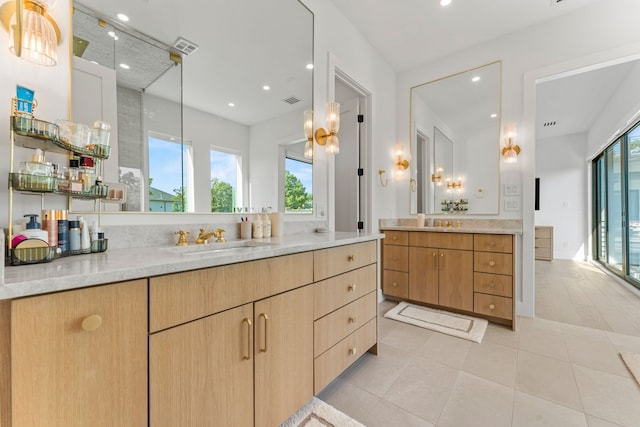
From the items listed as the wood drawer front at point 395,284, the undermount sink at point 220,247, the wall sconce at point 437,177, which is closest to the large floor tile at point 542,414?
the wood drawer front at point 395,284

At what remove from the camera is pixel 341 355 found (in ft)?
5.23

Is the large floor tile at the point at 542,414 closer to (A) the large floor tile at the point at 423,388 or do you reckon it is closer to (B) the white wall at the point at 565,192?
(A) the large floor tile at the point at 423,388

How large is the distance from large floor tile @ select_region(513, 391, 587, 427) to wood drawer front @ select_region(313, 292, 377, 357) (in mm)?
923

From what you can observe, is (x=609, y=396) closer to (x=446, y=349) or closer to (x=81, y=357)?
(x=446, y=349)

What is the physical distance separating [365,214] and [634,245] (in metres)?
4.12

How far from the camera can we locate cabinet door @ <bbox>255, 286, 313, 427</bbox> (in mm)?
→ 1095

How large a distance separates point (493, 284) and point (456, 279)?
1.05 feet

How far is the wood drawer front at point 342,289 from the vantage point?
1412 millimetres

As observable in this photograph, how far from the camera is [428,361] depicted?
1.93 m

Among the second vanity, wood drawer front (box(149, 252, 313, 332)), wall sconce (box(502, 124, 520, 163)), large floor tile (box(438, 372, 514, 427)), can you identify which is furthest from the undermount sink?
wall sconce (box(502, 124, 520, 163))

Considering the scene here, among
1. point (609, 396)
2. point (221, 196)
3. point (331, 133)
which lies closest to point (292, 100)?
point (331, 133)

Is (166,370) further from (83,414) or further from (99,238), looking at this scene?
(99,238)

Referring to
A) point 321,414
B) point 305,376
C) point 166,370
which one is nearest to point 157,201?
point 166,370

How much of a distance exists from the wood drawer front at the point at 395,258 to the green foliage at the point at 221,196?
2.09 m
